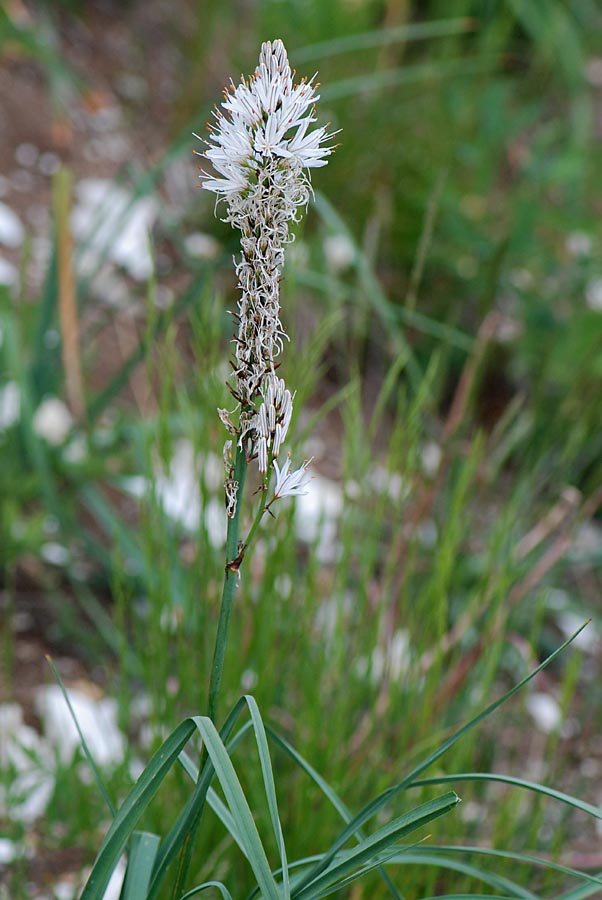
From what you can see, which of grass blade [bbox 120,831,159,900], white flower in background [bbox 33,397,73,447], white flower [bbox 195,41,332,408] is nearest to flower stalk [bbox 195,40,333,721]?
white flower [bbox 195,41,332,408]

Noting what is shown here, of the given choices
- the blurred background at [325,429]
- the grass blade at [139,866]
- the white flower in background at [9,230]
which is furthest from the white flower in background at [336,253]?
the grass blade at [139,866]

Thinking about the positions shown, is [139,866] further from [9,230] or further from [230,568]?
[9,230]

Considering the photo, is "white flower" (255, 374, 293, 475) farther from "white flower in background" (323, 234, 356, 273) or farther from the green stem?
"white flower in background" (323, 234, 356, 273)

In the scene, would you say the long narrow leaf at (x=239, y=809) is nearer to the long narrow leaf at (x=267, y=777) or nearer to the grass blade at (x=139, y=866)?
the long narrow leaf at (x=267, y=777)

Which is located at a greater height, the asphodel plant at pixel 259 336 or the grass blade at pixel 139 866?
the asphodel plant at pixel 259 336

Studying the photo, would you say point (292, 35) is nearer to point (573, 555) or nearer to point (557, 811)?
point (573, 555)

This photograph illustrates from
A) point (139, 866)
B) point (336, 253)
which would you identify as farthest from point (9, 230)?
point (139, 866)
